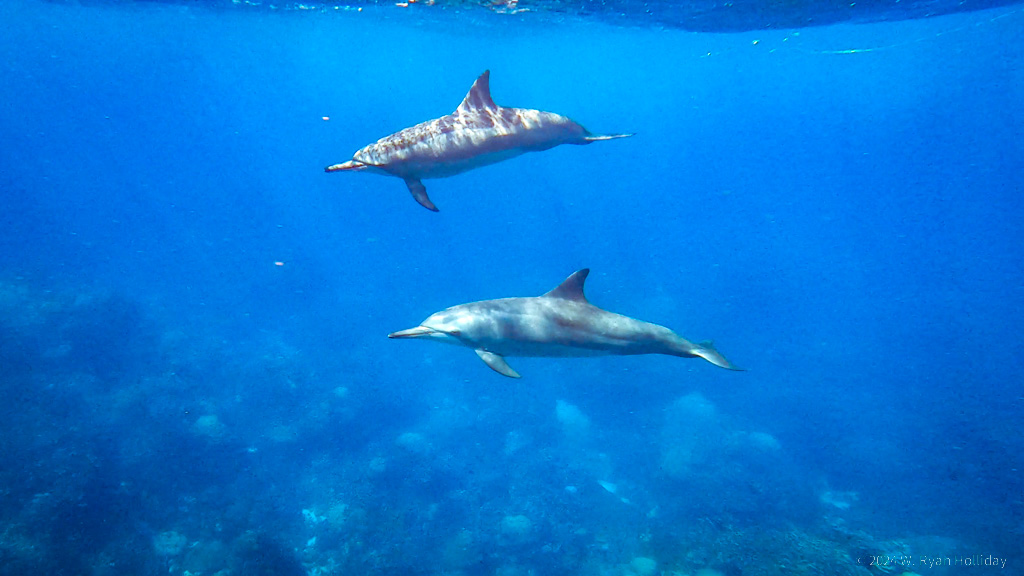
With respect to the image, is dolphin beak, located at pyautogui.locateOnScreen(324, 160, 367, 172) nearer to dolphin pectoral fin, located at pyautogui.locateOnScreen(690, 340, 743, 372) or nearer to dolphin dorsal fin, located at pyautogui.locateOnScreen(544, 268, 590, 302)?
dolphin dorsal fin, located at pyautogui.locateOnScreen(544, 268, 590, 302)

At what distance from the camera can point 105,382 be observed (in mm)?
16234

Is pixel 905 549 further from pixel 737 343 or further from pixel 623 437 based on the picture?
pixel 737 343

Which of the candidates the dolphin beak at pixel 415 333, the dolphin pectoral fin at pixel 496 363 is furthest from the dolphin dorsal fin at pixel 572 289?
the dolphin beak at pixel 415 333

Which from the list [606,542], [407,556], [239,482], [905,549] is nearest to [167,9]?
[239,482]

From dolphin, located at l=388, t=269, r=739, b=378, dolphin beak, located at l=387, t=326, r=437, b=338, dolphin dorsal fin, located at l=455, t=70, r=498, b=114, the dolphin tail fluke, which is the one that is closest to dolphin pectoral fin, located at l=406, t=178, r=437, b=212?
dolphin dorsal fin, located at l=455, t=70, r=498, b=114

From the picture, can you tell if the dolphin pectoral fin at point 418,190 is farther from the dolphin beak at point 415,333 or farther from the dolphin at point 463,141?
the dolphin beak at point 415,333

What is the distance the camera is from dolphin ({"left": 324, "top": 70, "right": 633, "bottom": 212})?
5.75 meters

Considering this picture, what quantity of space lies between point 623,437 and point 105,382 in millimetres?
17702

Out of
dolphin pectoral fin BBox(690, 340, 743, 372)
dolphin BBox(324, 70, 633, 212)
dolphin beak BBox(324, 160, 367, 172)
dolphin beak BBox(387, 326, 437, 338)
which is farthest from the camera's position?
dolphin BBox(324, 70, 633, 212)

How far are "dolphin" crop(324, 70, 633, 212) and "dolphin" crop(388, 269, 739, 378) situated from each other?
57.6 inches

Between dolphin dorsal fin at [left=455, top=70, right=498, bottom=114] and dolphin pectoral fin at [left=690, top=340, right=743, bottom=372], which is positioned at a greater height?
dolphin dorsal fin at [left=455, top=70, right=498, bottom=114]

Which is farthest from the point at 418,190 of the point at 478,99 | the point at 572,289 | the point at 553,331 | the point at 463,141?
the point at 553,331

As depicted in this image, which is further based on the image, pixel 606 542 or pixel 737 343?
pixel 737 343

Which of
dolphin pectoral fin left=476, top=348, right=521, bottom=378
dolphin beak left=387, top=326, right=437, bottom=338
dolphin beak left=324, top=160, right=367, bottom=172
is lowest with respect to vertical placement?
dolphin pectoral fin left=476, top=348, right=521, bottom=378
